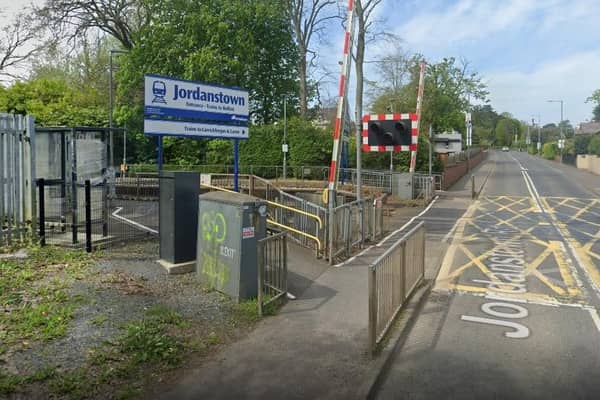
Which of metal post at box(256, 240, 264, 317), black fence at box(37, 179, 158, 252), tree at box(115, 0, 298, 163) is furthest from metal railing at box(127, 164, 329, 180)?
metal post at box(256, 240, 264, 317)

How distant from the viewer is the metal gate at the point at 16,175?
30.3ft

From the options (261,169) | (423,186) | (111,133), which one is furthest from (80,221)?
(261,169)

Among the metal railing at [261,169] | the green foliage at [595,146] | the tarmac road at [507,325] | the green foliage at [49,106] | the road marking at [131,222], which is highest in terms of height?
the green foliage at [49,106]

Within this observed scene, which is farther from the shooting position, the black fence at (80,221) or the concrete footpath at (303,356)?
the black fence at (80,221)

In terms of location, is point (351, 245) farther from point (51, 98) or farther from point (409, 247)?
point (51, 98)

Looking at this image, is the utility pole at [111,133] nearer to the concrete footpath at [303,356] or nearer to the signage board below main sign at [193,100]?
the signage board below main sign at [193,100]

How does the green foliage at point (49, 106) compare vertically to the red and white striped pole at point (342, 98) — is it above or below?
above

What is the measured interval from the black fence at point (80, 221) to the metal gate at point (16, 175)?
0.77ft

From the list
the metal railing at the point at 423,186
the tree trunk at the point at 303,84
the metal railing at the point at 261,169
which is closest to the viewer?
the metal railing at the point at 423,186

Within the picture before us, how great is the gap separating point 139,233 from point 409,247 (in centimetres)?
564

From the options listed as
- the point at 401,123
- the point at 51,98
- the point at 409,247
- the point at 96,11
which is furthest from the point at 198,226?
the point at 51,98

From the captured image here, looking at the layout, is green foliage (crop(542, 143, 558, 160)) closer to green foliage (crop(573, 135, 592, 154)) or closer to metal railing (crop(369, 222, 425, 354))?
green foliage (crop(573, 135, 592, 154))

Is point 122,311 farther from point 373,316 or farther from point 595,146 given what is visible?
point 595,146

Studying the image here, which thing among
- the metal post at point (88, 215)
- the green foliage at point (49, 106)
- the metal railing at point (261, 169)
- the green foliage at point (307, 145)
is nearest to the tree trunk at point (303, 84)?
the green foliage at point (307, 145)
